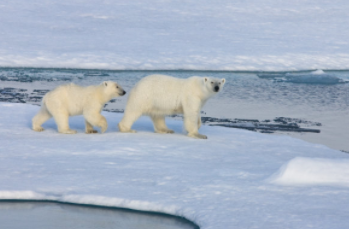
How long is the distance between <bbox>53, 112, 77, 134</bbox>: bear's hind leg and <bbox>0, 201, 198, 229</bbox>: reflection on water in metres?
2.25

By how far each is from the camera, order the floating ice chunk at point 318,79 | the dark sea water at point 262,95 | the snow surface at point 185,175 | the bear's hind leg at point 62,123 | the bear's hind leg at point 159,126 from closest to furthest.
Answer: the snow surface at point 185,175 → the bear's hind leg at point 62,123 → the bear's hind leg at point 159,126 → the dark sea water at point 262,95 → the floating ice chunk at point 318,79

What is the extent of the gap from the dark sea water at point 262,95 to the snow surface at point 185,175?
185 cm

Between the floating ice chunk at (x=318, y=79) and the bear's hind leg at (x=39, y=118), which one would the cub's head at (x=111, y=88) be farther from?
the floating ice chunk at (x=318, y=79)

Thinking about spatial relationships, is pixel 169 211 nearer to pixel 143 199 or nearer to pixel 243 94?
pixel 143 199

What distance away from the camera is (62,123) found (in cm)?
643

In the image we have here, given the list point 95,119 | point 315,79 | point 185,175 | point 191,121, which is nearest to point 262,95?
point 315,79

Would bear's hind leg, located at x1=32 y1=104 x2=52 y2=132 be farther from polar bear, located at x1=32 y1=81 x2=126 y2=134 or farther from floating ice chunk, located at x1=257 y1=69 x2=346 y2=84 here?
floating ice chunk, located at x1=257 y1=69 x2=346 y2=84

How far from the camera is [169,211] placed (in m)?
3.97

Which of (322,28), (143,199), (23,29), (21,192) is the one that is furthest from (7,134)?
(322,28)

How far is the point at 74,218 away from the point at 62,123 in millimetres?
2616

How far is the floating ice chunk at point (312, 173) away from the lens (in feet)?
15.0

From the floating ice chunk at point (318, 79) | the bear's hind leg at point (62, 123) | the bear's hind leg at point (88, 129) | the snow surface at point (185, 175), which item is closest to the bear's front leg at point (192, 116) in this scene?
the snow surface at point (185, 175)

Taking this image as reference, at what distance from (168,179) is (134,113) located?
6.06 feet

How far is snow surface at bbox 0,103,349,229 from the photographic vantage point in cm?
392
